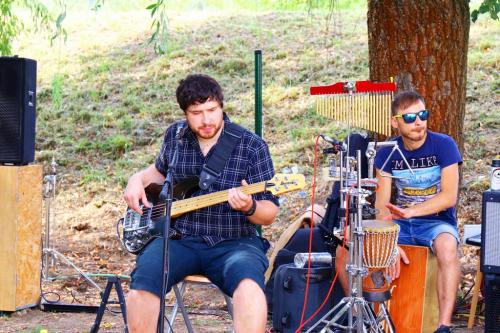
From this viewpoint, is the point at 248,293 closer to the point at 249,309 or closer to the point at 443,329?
the point at 249,309

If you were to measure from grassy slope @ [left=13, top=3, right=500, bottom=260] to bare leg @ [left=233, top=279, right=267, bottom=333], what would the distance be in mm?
4088

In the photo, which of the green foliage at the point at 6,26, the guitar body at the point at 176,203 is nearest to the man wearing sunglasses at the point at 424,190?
the guitar body at the point at 176,203

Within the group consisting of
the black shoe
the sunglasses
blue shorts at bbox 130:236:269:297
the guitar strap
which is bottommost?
the black shoe

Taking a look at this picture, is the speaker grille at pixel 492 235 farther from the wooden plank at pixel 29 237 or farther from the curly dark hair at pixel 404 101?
the wooden plank at pixel 29 237

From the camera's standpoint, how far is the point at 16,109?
6.20 metres

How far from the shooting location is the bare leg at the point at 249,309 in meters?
4.09

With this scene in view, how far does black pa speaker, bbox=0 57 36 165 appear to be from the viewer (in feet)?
20.2

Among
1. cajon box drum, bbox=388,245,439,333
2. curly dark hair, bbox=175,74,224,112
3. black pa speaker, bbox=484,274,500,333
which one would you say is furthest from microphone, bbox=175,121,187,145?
black pa speaker, bbox=484,274,500,333

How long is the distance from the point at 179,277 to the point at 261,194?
611 millimetres

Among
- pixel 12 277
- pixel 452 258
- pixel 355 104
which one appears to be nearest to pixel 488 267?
pixel 452 258

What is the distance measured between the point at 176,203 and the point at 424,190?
5.11 ft

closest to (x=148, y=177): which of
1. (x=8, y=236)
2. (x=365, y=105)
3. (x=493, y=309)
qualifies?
(x=365, y=105)

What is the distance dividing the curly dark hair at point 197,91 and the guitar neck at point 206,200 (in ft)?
1.65

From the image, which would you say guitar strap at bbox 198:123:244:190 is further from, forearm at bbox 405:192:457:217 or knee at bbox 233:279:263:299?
forearm at bbox 405:192:457:217
